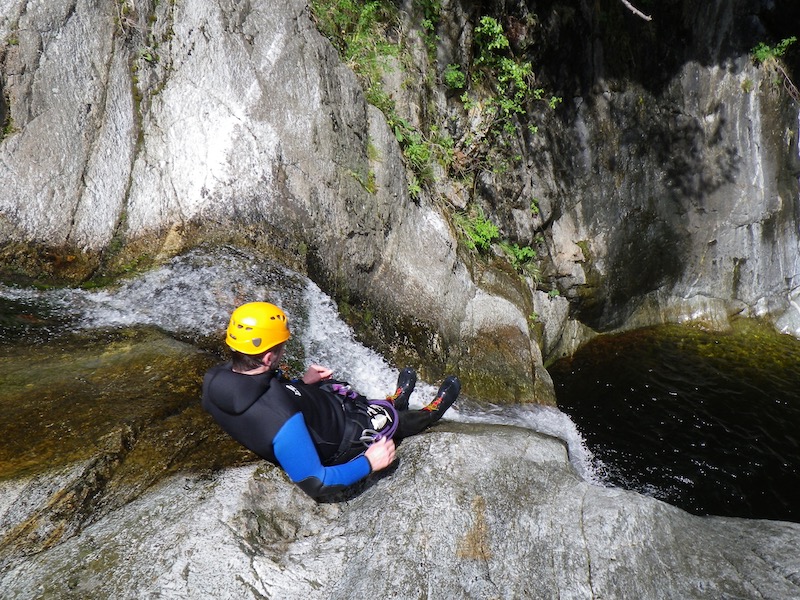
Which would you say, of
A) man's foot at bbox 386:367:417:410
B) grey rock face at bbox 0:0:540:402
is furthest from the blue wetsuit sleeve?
grey rock face at bbox 0:0:540:402

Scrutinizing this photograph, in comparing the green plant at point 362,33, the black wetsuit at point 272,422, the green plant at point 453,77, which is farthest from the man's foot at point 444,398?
the green plant at point 453,77

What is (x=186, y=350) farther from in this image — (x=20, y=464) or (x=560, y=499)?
(x=560, y=499)

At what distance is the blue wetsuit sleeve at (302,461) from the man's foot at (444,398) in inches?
74.0

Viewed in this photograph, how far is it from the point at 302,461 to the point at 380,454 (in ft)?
2.17

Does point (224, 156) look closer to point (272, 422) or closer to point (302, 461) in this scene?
point (272, 422)

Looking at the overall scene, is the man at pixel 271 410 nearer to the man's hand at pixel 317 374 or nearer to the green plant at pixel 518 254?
the man's hand at pixel 317 374

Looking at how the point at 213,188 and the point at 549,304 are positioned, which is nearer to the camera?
the point at 213,188

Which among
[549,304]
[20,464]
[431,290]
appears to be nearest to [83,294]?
[20,464]

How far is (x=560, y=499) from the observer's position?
166 inches

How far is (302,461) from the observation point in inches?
140

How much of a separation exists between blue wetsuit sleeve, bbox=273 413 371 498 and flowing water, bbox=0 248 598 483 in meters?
2.09

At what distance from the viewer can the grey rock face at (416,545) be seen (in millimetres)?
3057

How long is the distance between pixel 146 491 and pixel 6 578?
0.82 meters

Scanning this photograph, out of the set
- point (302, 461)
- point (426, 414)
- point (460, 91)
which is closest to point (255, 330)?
point (302, 461)
